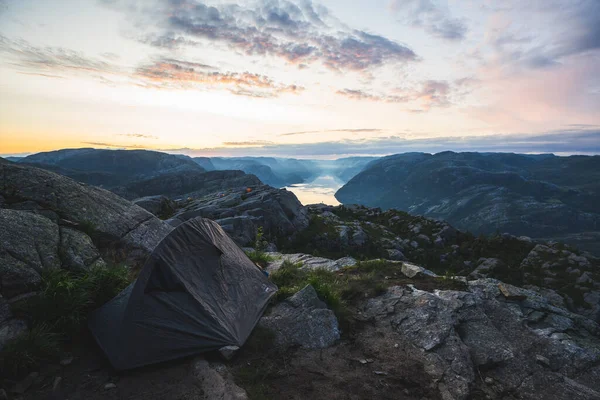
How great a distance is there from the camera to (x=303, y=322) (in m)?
10.3

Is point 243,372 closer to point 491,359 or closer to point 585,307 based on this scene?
point 491,359

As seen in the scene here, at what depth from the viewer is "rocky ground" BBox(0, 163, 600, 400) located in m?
7.42

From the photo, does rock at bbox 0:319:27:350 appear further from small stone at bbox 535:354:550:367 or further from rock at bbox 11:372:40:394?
small stone at bbox 535:354:550:367

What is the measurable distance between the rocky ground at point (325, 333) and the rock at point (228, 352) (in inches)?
9.2

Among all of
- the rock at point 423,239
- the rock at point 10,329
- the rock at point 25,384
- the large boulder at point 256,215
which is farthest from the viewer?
the rock at point 423,239

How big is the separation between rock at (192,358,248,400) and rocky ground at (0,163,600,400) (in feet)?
0.09

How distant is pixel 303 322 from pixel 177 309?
14.2ft

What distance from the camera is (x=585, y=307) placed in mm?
25672

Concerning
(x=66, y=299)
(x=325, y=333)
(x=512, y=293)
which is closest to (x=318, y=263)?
(x=325, y=333)

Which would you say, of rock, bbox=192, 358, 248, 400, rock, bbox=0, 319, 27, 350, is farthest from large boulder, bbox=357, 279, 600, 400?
rock, bbox=0, 319, 27, 350

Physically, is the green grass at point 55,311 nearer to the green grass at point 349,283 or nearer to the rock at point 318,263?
the green grass at point 349,283

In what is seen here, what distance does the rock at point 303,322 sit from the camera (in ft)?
31.6

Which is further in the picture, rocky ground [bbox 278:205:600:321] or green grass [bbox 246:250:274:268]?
rocky ground [bbox 278:205:600:321]

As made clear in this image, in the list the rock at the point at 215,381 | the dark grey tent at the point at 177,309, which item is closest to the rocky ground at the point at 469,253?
the dark grey tent at the point at 177,309
